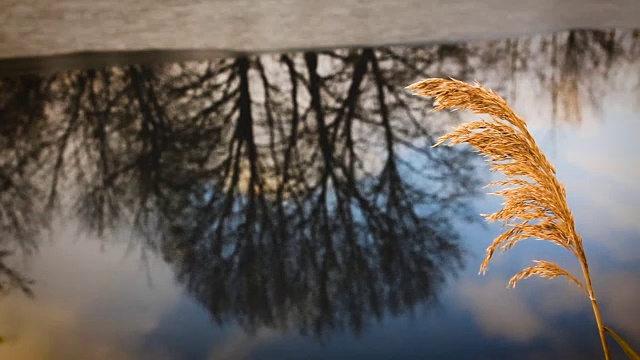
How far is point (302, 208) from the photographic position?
2.36 m

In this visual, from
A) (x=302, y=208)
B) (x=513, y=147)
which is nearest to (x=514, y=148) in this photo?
(x=513, y=147)

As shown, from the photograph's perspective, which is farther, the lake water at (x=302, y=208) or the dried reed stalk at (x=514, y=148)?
the lake water at (x=302, y=208)

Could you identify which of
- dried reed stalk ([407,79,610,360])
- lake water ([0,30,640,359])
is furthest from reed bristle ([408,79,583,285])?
lake water ([0,30,640,359])

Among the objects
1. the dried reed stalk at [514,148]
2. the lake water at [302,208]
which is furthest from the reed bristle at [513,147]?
the lake water at [302,208]

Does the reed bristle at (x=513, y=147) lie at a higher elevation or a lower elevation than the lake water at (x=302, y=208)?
higher

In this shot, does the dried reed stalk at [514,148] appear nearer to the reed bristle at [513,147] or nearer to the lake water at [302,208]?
the reed bristle at [513,147]

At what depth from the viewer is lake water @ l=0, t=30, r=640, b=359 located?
1850mm

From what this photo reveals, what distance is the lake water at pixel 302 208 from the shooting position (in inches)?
72.8

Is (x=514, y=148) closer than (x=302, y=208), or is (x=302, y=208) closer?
(x=514, y=148)

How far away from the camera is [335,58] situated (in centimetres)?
334

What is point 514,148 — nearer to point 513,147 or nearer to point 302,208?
point 513,147

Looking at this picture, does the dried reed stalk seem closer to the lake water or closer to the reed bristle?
the reed bristle

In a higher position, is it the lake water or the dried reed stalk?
the dried reed stalk

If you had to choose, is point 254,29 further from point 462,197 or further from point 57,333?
point 57,333
